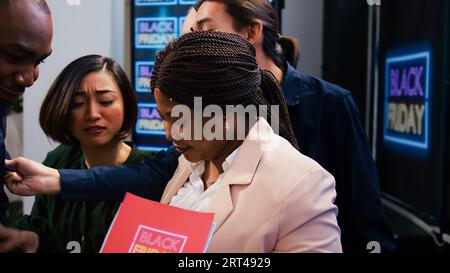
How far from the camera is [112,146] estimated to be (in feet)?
3.98

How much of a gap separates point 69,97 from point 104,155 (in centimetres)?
17

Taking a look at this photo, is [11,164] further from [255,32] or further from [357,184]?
[357,184]

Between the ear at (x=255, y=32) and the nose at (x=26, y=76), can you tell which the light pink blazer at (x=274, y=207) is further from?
the ear at (x=255, y=32)

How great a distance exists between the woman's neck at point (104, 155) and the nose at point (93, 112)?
9 cm

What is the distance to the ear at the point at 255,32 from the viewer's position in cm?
130

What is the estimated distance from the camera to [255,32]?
51.4 inches

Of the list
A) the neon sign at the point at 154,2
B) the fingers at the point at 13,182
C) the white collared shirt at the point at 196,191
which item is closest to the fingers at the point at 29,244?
the fingers at the point at 13,182

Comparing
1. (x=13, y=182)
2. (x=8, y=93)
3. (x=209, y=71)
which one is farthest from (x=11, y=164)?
(x=209, y=71)

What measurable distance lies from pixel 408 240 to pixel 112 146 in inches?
67.1

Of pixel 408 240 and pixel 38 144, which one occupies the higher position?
pixel 38 144

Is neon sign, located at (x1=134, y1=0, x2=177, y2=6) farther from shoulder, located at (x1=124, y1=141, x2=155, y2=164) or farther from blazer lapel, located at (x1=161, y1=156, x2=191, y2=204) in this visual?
blazer lapel, located at (x1=161, y1=156, x2=191, y2=204)
